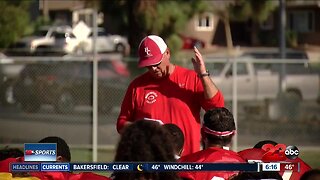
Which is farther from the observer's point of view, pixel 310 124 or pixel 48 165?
pixel 310 124

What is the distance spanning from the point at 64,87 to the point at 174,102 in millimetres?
8912

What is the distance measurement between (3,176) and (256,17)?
1675cm

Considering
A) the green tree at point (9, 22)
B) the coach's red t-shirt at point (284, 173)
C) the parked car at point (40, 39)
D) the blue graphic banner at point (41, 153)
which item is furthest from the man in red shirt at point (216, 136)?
the parked car at point (40, 39)

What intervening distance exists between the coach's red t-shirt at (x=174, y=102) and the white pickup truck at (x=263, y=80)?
8.83 meters

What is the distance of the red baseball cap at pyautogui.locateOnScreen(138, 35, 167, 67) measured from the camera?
6312 mm

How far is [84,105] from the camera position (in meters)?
15.0

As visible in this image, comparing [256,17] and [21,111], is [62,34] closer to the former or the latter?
[256,17]

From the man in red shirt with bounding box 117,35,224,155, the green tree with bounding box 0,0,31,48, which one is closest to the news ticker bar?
the man in red shirt with bounding box 117,35,224,155

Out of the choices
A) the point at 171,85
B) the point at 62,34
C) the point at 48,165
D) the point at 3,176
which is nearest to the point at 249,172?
the point at 48,165

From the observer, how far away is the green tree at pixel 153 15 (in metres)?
16.4

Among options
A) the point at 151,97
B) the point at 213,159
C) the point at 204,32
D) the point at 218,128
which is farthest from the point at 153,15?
the point at 204,32

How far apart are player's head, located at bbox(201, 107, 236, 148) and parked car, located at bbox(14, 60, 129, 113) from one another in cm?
964

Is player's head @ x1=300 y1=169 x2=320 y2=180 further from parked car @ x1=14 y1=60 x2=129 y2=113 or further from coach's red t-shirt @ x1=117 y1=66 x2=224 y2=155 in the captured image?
parked car @ x1=14 y1=60 x2=129 y2=113

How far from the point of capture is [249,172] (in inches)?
162
